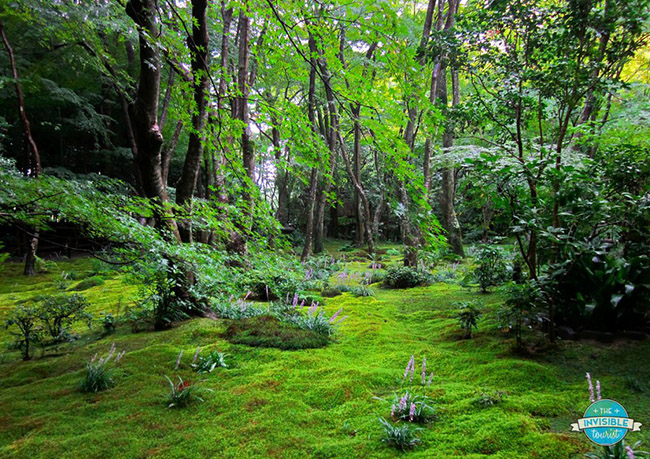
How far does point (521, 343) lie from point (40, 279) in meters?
11.6

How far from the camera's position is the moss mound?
3.62 metres

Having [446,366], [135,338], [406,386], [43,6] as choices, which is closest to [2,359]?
[135,338]

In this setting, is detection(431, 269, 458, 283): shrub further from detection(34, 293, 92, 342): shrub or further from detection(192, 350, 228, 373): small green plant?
detection(34, 293, 92, 342): shrub

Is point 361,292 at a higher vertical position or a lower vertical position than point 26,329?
lower

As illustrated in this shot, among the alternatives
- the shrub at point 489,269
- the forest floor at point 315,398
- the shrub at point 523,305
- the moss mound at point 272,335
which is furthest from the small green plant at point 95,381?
the shrub at point 489,269

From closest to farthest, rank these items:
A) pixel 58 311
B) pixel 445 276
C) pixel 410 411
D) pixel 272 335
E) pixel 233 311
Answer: pixel 410 411, pixel 272 335, pixel 58 311, pixel 233 311, pixel 445 276

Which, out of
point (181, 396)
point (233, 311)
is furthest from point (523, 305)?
point (233, 311)

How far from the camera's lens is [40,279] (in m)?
8.85

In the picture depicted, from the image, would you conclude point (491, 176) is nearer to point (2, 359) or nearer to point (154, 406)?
point (154, 406)

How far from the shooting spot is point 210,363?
3129mm

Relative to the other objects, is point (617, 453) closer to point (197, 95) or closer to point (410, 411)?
point (410, 411)

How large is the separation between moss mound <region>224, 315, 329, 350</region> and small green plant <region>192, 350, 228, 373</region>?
490 mm

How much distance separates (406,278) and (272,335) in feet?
15.6

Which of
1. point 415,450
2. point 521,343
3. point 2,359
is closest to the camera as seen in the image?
point 415,450
